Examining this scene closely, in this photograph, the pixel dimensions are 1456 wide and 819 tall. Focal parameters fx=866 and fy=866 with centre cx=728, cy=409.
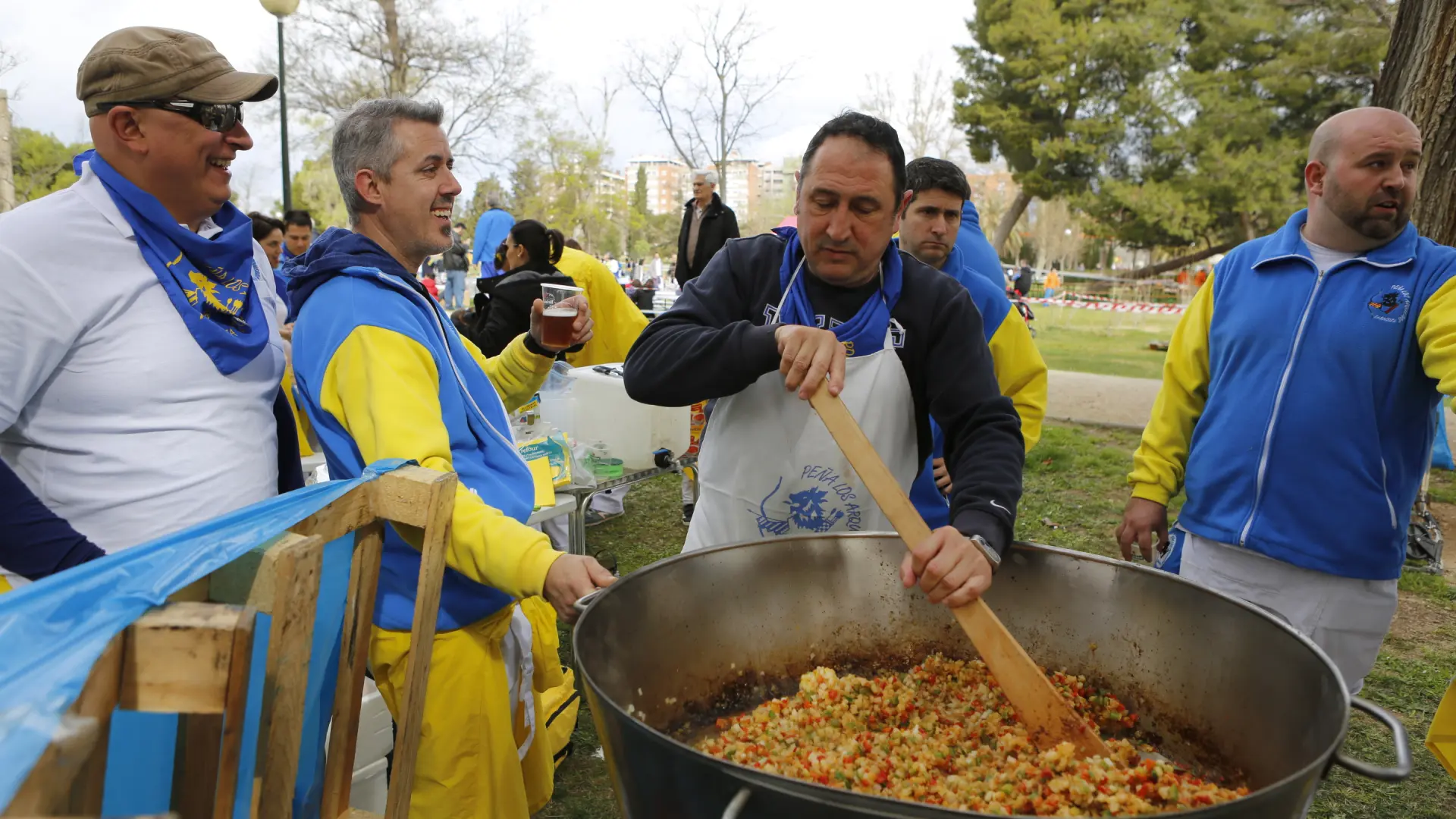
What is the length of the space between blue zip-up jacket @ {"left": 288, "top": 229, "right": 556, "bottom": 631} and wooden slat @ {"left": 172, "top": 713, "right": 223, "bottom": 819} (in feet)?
1.62

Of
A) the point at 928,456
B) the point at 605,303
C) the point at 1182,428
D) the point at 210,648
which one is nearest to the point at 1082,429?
the point at 605,303

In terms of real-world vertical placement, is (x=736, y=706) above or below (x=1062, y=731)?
below

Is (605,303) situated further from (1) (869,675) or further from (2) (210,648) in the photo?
(2) (210,648)

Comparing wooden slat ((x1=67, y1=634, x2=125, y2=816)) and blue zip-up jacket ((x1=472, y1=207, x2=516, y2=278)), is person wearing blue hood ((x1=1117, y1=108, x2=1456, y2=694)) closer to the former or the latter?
wooden slat ((x1=67, y1=634, x2=125, y2=816))

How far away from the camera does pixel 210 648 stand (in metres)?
0.90

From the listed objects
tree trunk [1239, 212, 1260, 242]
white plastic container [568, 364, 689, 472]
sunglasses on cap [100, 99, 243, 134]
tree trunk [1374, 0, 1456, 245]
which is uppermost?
tree trunk [1239, 212, 1260, 242]

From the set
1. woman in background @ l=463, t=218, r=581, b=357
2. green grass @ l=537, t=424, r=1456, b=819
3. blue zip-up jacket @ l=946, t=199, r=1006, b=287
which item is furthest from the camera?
woman in background @ l=463, t=218, r=581, b=357

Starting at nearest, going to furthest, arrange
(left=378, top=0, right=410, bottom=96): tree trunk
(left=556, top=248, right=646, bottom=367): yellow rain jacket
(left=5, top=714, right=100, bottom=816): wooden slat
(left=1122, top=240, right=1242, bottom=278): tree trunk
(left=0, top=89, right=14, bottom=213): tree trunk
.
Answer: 1. (left=5, top=714, right=100, bottom=816): wooden slat
2. (left=556, top=248, right=646, bottom=367): yellow rain jacket
3. (left=0, top=89, right=14, bottom=213): tree trunk
4. (left=378, top=0, right=410, bottom=96): tree trunk
5. (left=1122, top=240, right=1242, bottom=278): tree trunk

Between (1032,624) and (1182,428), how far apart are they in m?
1.12

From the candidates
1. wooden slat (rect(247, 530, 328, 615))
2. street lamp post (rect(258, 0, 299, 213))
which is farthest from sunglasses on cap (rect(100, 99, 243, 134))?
street lamp post (rect(258, 0, 299, 213))

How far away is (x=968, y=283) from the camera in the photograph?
9.64 feet

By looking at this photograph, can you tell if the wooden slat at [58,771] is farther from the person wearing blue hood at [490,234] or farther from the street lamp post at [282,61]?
the street lamp post at [282,61]

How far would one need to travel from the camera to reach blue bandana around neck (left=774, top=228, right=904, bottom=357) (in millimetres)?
1903

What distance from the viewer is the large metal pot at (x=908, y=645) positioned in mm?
1230
